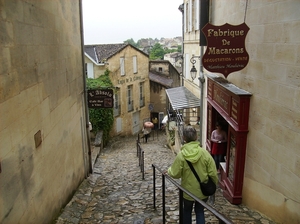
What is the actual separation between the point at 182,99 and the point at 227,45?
863 centimetres

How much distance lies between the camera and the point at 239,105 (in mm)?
5613

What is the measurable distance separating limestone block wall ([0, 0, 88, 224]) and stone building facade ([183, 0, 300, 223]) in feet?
11.6

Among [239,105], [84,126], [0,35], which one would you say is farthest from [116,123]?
[0,35]

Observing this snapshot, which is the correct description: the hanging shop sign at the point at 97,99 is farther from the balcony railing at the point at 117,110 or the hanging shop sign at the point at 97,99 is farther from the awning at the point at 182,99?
the balcony railing at the point at 117,110

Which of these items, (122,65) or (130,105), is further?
A: (130,105)

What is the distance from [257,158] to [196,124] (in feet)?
29.3

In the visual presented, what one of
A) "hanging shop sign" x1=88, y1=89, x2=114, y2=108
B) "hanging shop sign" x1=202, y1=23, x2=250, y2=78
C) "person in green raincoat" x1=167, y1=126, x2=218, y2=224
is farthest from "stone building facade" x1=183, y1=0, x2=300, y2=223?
"hanging shop sign" x1=88, y1=89, x2=114, y2=108

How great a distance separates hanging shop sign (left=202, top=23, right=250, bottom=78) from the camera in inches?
213

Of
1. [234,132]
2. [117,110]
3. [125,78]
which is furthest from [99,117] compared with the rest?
[234,132]

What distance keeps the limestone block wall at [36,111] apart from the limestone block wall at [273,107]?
11.6 ft

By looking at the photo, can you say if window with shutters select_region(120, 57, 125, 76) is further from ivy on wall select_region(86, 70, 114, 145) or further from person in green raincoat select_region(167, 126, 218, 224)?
person in green raincoat select_region(167, 126, 218, 224)

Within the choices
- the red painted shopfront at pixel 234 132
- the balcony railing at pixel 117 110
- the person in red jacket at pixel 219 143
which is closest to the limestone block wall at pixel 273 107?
the red painted shopfront at pixel 234 132

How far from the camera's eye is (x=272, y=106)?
4734 millimetres

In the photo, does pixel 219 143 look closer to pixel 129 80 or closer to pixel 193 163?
pixel 193 163
